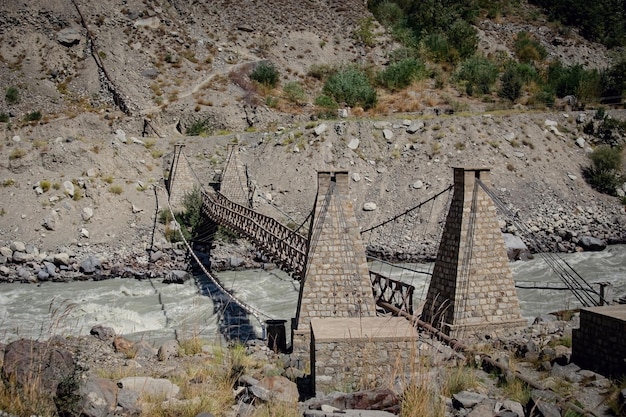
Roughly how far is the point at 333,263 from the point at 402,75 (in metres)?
27.0

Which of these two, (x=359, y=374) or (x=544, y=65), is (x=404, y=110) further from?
(x=359, y=374)

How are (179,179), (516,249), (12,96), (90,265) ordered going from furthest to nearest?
1. (12,96)
2. (179,179)
3. (516,249)
4. (90,265)

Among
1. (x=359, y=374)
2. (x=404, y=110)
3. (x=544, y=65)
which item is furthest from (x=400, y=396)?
(x=544, y=65)

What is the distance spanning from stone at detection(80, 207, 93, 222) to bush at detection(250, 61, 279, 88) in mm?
14819

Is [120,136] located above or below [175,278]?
above

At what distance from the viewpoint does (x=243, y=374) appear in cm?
702

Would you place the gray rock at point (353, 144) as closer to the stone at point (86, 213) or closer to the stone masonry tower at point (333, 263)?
the stone at point (86, 213)

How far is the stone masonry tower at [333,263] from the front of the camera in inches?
426

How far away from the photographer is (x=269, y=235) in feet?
47.3

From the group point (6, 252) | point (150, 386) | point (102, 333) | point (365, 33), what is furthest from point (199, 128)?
point (150, 386)

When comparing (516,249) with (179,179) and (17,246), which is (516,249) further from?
(17,246)

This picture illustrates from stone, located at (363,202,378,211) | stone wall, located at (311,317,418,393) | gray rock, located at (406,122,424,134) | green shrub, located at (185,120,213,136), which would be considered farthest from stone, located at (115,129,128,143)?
stone wall, located at (311,317,418,393)

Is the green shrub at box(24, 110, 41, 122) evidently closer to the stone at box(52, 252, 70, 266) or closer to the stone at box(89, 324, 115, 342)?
the stone at box(52, 252, 70, 266)

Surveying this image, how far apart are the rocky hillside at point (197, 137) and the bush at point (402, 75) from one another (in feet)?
2.67
